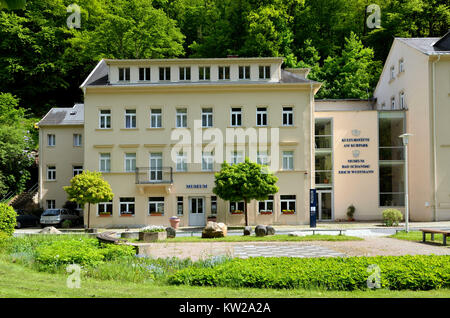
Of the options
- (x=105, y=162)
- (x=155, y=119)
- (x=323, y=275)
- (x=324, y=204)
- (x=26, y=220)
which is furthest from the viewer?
(x=26, y=220)

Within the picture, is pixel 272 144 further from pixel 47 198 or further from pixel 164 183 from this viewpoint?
pixel 47 198

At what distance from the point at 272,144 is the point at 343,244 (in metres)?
15.5

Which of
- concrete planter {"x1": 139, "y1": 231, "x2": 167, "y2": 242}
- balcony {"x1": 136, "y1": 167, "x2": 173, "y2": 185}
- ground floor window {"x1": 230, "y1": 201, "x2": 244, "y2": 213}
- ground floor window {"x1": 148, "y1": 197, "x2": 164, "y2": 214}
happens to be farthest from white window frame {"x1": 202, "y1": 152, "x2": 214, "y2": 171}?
concrete planter {"x1": 139, "y1": 231, "x2": 167, "y2": 242}

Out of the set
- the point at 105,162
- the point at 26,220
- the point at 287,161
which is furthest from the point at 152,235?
the point at 26,220

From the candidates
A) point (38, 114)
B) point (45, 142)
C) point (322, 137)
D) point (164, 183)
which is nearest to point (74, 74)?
point (38, 114)

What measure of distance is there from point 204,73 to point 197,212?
10.6 m

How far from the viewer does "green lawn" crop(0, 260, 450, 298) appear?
8.59 m

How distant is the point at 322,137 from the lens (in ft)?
120

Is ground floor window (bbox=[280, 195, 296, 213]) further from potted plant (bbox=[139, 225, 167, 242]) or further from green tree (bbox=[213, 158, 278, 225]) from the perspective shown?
potted plant (bbox=[139, 225, 167, 242])

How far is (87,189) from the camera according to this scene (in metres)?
31.5

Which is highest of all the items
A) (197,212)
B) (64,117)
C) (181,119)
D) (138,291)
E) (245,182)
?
(64,117)

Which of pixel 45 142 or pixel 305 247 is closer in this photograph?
pixel 305 247

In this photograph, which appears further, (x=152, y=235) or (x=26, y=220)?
(x=26, y=220)

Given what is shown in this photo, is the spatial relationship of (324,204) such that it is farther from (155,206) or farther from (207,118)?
(155,206)
